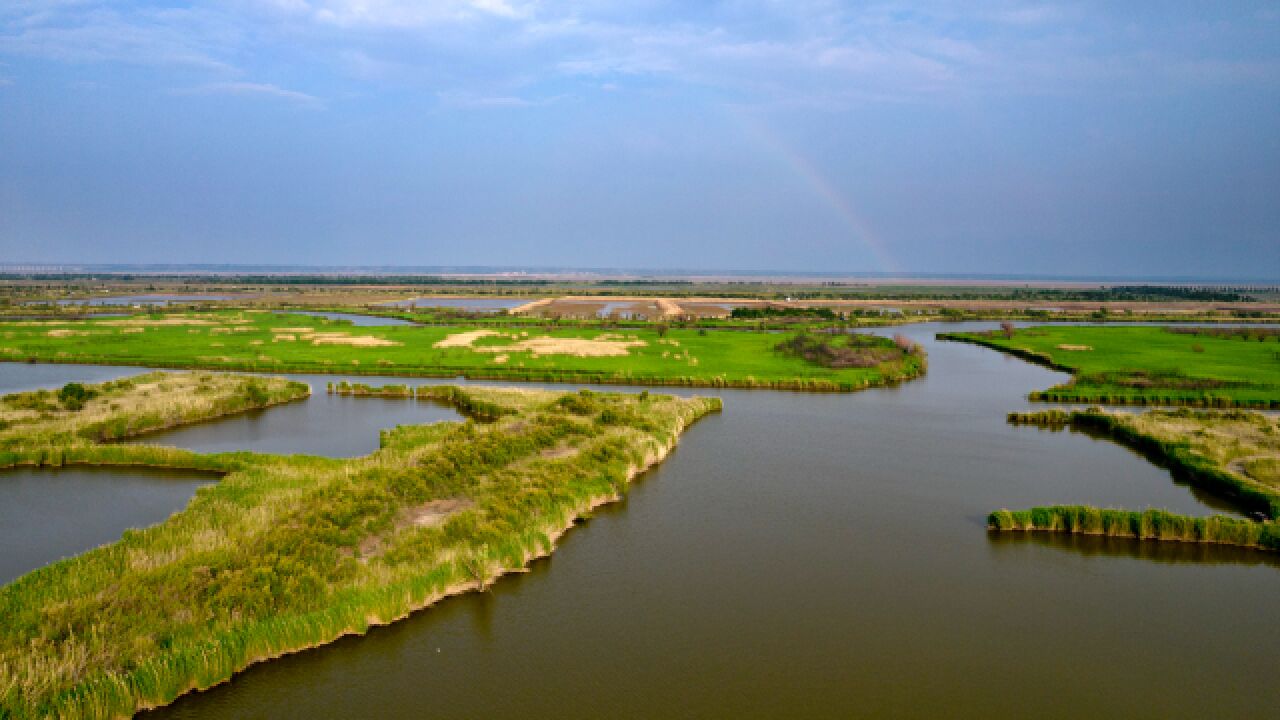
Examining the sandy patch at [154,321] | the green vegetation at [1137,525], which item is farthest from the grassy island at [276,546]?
the sandy patch at [154,321]

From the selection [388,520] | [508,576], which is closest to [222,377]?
[388,520]

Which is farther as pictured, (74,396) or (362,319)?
(362,319)

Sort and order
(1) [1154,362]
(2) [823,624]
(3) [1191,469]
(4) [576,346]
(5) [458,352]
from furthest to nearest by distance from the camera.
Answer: (4) [576,346] → (5) [458,352] → (1) [1154,362] → (3) [1191,469] → (2) [823,624]

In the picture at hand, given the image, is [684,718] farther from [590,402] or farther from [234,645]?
[590,402]

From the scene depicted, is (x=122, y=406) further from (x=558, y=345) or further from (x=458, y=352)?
(x=558, y=345)

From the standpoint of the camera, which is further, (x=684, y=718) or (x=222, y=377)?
(x=222, y=377)

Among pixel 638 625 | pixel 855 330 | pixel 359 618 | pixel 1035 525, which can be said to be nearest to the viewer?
pixel 359 618

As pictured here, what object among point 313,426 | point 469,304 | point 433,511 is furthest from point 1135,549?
point 469,304
